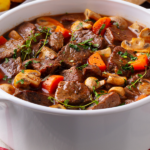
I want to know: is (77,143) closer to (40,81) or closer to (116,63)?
(40,81)

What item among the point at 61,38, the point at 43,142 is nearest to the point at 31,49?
the point at 61,38

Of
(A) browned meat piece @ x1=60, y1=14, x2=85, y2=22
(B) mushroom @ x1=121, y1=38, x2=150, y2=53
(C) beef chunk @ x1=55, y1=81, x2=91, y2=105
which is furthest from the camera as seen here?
(A) browned meat piece @ x1=60, y1=14, x2=85, y2=22

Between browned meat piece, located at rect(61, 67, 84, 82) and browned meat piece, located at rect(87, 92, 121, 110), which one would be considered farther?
browned meat piece, located at rect(61, 67, 84, 82)

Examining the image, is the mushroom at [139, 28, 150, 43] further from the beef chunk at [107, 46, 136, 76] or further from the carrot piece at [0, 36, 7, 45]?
the carrot piece at [0, 36, 7, 45]

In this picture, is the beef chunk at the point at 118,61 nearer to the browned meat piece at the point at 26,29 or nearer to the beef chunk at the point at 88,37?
the beef chunk at the point at 88,37

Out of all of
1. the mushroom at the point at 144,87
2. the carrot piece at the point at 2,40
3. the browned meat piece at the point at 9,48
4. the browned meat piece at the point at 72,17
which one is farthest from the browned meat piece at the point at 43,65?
the browned meat piece at the point at 72,17

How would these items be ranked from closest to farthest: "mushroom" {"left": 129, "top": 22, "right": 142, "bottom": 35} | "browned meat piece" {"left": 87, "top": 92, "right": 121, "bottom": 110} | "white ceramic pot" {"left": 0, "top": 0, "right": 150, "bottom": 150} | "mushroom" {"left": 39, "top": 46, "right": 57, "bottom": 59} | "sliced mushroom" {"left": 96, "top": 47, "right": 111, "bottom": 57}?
"white ceramic pot" {"left": 0, "top": 0, "right": 150, "bottom": 150} < "browned meat piece" {"left": 87, "top": 92, "right": 121, "bottom": 110} < "mushroom" {"left": 39, "top": 46, "right": 57, "bottom": 59} < "sliced mushroom" {"left": 96, "top": 47, "right": 111, "bottom": 57} < "mushroom" {"left": 129, "top": 22, "right": 142, "bottom": 35}

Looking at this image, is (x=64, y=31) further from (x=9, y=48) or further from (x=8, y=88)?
(x=8, y=88)

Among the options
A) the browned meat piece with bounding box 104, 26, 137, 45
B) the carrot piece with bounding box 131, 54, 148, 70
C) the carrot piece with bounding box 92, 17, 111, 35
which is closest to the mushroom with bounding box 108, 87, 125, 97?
the carrot piece with bounding box 131, 54, 148, 70
